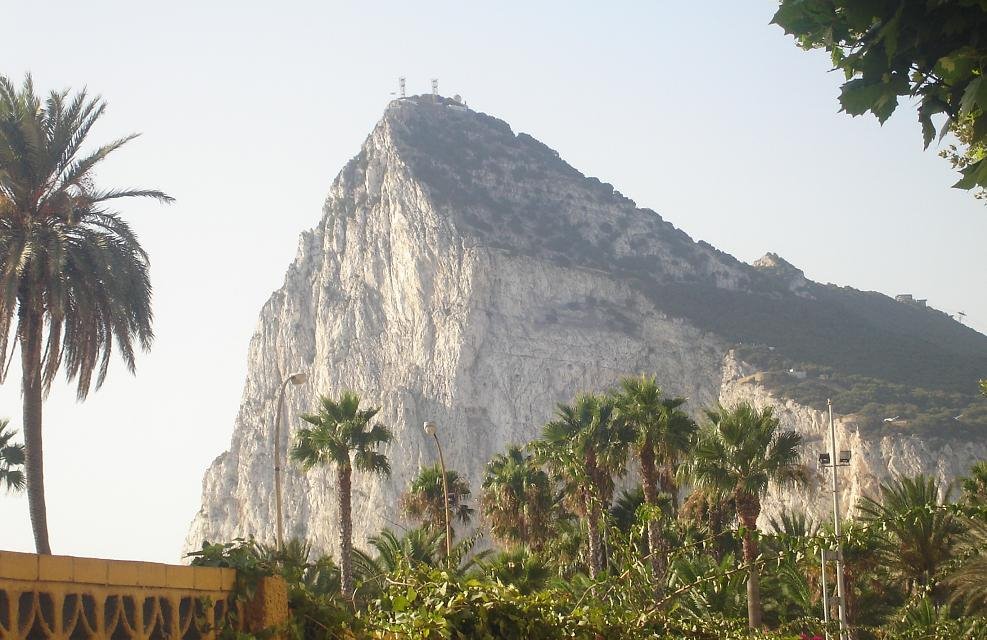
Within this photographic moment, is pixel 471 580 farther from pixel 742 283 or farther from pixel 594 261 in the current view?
pixel 742 283

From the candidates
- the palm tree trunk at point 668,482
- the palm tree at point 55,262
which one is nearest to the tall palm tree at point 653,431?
the palm tree trunk at point 668,482

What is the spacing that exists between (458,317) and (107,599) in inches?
4244

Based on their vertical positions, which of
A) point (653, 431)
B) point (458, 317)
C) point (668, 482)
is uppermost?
point (458, 317)

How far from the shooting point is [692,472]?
1407 inches

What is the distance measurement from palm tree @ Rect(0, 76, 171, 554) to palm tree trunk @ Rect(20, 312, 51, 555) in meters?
0.02

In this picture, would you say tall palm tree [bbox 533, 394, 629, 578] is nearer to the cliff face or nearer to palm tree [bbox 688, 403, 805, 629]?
palm tree [bbox 688, 403, 805, 629]

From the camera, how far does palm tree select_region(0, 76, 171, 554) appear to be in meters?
19.7

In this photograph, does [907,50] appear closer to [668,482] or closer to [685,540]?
[685,540]

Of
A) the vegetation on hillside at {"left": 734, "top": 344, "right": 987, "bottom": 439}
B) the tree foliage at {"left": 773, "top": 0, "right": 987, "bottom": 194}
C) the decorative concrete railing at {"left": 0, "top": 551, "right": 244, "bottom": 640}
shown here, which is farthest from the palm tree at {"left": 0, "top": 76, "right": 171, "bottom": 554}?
the vegetation on hillside at {"left": 734, "top": 344, "right": 987, "bottom": 439}

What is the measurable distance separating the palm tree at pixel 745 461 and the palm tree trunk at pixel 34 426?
2019cm

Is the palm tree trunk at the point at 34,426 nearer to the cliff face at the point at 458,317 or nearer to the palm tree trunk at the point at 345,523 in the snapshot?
the palm tree trunk at the point at 345,523

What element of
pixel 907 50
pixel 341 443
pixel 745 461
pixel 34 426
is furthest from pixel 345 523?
pixel 907 50

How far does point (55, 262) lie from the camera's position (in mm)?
19422

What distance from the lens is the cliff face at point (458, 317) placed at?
113375 mm
